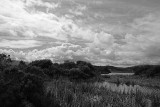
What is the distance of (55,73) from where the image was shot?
32.7 m

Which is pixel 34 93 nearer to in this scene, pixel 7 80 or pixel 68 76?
pixel 7 80

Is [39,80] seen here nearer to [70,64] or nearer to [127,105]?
[127,105]

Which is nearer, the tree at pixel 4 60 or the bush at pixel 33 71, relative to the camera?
the tree at pixel 4 60

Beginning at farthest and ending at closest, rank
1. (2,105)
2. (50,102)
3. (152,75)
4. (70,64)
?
(152,75) → (70,64) → (50,102) → (2,105)

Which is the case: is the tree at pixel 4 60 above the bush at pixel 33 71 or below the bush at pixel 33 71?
above

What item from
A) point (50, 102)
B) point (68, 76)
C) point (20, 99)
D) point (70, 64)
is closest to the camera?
point (20, 99)

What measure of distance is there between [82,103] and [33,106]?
15.3 ft

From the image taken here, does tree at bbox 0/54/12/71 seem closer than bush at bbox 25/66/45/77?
Yes

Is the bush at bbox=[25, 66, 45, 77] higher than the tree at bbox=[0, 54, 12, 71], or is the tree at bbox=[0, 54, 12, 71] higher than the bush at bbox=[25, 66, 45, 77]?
the tree at bbox=[0, 54, 12, 71]

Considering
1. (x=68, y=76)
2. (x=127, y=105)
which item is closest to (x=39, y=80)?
(x=127, y=105)

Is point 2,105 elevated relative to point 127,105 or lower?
elevated

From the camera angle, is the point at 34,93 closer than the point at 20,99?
No

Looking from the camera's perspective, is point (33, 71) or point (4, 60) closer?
point (4, 60)

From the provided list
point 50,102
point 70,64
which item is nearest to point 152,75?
point 70,64
